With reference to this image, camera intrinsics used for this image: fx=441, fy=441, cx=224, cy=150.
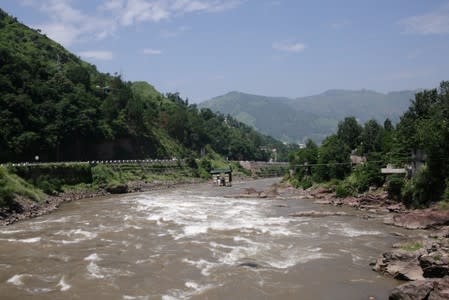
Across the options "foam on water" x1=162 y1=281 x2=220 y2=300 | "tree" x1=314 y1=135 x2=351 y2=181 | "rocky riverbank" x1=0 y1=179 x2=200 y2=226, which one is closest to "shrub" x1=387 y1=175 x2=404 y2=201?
"tree" x1=314 y1=135 x2=351 y2=181

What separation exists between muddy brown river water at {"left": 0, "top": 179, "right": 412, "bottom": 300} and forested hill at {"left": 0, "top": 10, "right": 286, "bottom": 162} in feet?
123

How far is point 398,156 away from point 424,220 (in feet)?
57.4

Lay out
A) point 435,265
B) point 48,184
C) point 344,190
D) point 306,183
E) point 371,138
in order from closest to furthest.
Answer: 1. point 435,265
2. point 48,184
3. point 344,190
4. point 371,138
5. point 306,183

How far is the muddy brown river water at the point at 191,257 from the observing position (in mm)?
21344

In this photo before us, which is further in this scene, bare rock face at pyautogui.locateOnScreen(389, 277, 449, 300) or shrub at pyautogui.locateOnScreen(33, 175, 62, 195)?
shrub at pyautogui.locateOnScreen(33, 175, 62, 195)

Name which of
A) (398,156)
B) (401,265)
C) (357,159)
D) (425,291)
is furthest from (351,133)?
(425,291)

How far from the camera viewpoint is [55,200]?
190ft

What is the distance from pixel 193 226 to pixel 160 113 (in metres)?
126

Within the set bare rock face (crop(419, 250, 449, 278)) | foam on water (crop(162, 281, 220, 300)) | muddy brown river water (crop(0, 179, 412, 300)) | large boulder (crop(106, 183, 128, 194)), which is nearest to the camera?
foam on water (crop(162, 281, 220, 300))

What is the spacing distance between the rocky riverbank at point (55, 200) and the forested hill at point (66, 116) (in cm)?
1506

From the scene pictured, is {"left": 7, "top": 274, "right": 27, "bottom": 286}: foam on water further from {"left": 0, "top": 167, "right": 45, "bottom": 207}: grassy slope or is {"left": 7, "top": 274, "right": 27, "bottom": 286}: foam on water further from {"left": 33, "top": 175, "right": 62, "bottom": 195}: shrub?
{"left": 33, "top": 175, "right": 62, "bottom": 195}: shrub

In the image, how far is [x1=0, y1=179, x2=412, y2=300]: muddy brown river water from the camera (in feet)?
70.0

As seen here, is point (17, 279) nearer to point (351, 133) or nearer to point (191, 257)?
point (191, 257)

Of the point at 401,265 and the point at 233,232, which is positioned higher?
the point at 401,265
